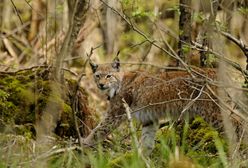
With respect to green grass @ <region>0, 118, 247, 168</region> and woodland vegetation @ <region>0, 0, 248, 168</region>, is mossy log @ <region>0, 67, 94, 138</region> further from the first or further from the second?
green grass @ <region>0, 118, 247, 168</region>

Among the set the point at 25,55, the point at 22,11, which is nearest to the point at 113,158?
the point at 25,55

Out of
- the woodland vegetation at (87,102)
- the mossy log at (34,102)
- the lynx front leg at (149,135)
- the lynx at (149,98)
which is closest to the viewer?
the woodland vegetation at (87,102)

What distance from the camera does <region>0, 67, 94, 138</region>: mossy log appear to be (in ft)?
27.3

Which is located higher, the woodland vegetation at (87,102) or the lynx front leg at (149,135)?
the woodland vegetation at (87,102)

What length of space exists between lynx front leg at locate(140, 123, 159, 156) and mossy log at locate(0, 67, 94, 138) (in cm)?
66

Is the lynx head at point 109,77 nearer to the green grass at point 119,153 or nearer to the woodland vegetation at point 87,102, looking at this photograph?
the woodland vegetation at point 87,102

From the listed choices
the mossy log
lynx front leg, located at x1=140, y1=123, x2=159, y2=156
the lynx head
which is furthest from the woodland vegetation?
the lynx head

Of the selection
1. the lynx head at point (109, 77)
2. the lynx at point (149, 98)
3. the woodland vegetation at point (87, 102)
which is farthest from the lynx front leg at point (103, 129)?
the lynx head at point (109, 77)

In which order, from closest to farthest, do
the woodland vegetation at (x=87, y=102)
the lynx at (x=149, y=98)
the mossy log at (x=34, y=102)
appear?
the woodland vegetation at (x=87, y=102), the lynx at (x=149, y=98), the mossy log at (x=34, y=102)

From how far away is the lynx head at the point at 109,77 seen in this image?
363 inches

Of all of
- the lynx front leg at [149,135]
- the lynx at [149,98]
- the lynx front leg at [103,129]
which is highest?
the lynx at [149,98]

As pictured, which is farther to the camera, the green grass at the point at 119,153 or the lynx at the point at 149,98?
the lynx at the point at 149,98

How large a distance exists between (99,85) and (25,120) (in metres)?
1.17

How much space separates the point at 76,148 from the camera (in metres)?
6.51
